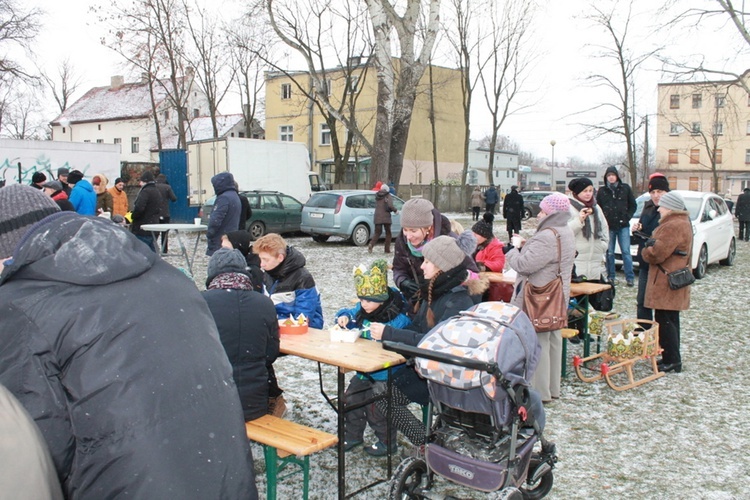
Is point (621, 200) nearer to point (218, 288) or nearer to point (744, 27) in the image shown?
point (218, 288)

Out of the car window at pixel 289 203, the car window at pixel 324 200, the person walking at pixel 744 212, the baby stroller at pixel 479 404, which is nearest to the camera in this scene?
the baby stroller at pixel 479 404

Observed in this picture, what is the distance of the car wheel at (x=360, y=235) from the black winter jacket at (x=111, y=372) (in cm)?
1552

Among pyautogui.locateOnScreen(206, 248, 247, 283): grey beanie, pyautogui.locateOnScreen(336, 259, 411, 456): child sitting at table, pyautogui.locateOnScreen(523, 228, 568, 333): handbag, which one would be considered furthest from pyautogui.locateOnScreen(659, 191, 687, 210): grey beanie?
pyautogui.locateOnScreen(206, 248, 247, 283): grey beanie

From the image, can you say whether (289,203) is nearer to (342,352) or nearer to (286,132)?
(342,352)

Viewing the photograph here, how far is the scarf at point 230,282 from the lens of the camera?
11.7 feet

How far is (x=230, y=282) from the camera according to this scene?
11.7 ft

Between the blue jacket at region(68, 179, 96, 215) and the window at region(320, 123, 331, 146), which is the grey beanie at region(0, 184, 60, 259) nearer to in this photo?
the blue jacket at region(68, 179, 96, 215)

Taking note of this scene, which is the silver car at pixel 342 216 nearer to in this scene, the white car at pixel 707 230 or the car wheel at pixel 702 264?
the white car at pixel 707 230

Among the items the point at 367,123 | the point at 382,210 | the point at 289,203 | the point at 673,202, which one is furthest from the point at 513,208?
the point at 367,123

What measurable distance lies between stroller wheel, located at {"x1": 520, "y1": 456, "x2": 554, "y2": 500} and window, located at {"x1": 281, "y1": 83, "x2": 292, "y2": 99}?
45.9 metres

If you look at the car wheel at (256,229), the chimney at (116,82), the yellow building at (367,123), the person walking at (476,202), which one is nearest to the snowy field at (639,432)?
the car wheel at (256,229)

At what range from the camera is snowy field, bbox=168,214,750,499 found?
13.3ft

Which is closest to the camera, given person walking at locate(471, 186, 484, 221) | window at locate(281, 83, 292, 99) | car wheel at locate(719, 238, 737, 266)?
car wheel at locate(719, 238, 737, 266)

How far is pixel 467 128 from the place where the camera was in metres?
37.4
